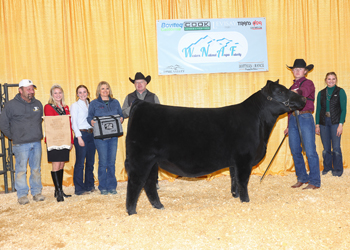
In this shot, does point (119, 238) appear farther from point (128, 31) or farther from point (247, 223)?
point (128, 31)

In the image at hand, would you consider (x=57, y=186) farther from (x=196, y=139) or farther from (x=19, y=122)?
(x=196, y=139)

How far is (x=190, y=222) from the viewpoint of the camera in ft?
9.37

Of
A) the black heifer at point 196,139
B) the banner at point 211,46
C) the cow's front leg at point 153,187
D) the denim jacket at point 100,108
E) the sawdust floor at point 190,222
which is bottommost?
the sawdust floor at point 190,222

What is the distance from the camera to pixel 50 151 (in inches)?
156

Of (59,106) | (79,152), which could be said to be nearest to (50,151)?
(79,152)

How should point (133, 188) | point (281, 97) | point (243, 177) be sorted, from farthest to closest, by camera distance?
point (281, 97) → point (243, 177) → point (133, 188)

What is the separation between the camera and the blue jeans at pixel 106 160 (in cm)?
421

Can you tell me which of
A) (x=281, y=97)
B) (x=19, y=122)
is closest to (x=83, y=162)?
(x=19, y=122)

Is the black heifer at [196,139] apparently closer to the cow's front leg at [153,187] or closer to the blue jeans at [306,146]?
the cow's front leg at [153,187]

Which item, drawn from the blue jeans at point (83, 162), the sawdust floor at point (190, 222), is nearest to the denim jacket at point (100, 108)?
the blue jeans at point (83, 162)

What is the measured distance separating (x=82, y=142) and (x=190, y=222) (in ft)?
7.14

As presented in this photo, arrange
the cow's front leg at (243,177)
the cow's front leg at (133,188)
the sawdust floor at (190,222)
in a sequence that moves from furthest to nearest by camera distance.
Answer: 1. the cow's front leg at (243,177)
2. the cow's front leg at (133,188)
3. the sawdust floor at (190,222)

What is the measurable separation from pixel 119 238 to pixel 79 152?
206 centimetres

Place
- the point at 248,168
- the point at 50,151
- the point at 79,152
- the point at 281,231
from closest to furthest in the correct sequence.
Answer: the point at 281,231, the point at 248,168, the point at 50,151, the point at 79,152
